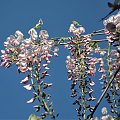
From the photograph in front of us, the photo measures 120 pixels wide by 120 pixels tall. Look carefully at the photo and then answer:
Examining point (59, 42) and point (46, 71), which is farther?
point (59, 42)

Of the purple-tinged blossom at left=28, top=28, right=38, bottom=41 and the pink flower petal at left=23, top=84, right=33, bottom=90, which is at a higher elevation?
the purple-tinged blossom at left=28, top=28, right=38, bottom=41

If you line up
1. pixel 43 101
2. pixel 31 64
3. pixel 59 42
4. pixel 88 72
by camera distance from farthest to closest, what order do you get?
pixel 88 72, pixel 59 42, pixel 31 64, pixel 43 101

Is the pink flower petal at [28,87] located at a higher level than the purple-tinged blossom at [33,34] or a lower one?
lower

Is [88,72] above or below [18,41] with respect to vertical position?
below

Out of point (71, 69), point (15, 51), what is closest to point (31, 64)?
point (15, 51)

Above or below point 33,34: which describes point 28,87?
below

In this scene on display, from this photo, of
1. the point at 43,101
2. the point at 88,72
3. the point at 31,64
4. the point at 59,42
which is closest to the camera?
the point at 43,101

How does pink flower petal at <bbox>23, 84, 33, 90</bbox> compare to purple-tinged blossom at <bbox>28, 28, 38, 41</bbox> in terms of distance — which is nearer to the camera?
pink flower petal at <bbox>23, 84, 33, 90</bbox>

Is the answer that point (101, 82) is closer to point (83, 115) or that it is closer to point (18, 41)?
point (83, 115)

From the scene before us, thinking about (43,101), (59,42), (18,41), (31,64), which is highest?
(18,41)

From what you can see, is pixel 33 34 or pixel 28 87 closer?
pixel 28 87

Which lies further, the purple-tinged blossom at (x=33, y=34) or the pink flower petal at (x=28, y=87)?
the purple-tinged blossom at (x=33, y=34)
